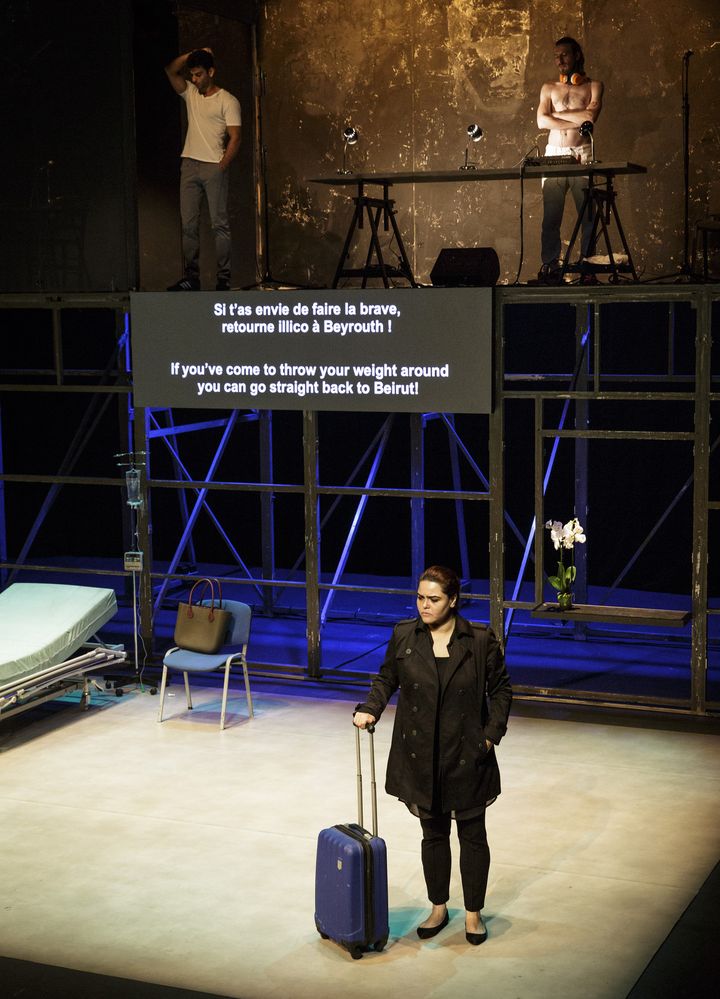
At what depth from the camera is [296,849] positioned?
22.2 feet

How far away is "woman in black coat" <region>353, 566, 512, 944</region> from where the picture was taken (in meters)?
5.40

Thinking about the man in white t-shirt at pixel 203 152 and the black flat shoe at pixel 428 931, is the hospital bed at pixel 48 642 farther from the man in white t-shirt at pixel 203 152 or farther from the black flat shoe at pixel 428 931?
the black flat shoe at pixel 428 931

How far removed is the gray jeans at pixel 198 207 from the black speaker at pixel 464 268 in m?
1.69

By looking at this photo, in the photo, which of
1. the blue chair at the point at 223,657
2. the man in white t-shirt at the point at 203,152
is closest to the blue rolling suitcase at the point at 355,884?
Answer: the blue chair at the point at 223,657

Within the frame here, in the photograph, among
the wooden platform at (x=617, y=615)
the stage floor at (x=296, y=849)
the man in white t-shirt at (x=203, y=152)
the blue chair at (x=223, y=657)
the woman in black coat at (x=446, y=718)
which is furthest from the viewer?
the man in white t-shirt at (x=203, y=152)

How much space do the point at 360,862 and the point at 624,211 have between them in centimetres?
619

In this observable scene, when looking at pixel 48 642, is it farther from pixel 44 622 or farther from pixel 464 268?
pixel 464 268

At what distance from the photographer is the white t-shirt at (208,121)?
1012 centimetres

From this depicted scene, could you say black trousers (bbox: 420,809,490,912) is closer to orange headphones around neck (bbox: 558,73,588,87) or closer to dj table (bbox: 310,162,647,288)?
dj table (bbox: 310,162,647,288)

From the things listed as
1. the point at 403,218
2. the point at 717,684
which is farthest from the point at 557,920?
Answer: the point at 403,218

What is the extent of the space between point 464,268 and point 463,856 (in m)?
4.88

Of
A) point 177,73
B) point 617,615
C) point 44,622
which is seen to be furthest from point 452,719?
point 177,73

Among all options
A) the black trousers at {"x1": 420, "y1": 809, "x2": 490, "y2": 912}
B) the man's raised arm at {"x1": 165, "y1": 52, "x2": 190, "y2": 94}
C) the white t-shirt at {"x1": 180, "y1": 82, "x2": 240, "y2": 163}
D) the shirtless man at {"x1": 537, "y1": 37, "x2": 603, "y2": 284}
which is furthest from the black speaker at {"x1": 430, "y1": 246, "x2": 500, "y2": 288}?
the black trousers at {"x1": 420, "y1": 809, "x2": 490, "y2": 912}

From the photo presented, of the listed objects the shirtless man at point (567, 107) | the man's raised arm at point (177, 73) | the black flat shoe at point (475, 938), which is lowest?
the black flat shoe at point (475, 938)
